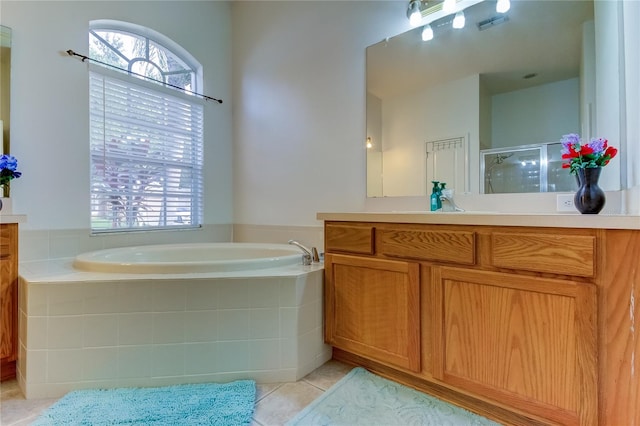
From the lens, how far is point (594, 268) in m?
0.98

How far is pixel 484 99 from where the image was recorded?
177 cm

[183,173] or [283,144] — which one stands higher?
[283,144]

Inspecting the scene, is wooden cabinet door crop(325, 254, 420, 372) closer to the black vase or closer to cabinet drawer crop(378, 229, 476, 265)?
cabinet drawer crop(378, 229, 476, 265)

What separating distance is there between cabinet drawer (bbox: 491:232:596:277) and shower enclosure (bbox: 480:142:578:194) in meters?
0.66

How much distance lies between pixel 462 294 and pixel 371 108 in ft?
4.80

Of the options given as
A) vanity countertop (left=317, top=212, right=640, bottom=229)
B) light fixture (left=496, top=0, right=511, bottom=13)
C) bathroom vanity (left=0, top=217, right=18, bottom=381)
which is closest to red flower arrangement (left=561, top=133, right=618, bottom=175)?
vanity countertop (left=317, top=212, right=640, bottom=229)

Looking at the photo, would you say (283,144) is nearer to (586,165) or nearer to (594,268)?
(586,165)

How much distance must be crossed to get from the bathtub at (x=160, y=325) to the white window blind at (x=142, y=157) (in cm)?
83

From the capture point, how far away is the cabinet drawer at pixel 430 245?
124cm

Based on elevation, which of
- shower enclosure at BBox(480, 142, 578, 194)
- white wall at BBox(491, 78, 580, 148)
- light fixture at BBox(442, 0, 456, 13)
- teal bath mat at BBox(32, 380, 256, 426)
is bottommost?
teal bath mat at BBox(32, 380, 256, 426)

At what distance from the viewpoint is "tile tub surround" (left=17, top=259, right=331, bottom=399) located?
4.55 ft

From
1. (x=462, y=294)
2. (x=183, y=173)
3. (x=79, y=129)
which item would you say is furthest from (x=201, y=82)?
(x=462, y=294)

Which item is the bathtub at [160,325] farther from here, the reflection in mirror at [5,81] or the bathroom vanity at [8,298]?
the reflection in mirror at [5,81]

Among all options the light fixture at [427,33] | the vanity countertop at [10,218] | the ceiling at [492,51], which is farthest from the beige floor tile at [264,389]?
the light fixture at [427,33]
